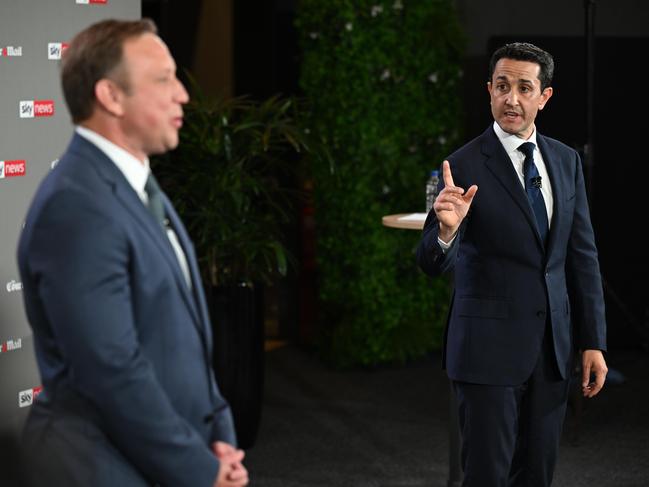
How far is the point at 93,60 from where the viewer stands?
1.72 m

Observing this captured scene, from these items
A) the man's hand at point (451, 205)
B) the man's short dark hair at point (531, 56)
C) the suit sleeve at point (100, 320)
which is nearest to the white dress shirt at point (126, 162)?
the suit sleeve at point (100, 320)

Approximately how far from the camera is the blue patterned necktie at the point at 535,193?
9.36 feet

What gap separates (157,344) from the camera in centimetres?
175

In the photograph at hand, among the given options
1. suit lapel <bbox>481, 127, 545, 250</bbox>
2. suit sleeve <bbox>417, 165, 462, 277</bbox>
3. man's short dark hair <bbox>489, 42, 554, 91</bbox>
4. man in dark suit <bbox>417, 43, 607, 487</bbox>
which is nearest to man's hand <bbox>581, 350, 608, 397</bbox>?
man in dark suit <bbox>417, 43, 607, 487</bbox>

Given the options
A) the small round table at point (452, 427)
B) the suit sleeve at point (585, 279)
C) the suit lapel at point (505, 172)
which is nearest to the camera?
the suit lapel at point (505, 172)

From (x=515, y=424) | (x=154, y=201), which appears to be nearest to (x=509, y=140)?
(x=515, y=424)

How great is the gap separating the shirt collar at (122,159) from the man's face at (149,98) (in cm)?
2

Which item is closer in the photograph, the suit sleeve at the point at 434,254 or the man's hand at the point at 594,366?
the suit sleeve at the point at 434,254

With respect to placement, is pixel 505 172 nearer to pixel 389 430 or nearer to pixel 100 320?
pixel 100 320

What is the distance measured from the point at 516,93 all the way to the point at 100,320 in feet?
5.20

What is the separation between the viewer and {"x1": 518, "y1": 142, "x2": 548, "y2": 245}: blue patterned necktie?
2854mm

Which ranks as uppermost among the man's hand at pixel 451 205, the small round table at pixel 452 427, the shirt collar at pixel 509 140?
the shirt collar at pixel 509 140

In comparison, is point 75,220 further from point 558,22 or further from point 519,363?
point 558,22

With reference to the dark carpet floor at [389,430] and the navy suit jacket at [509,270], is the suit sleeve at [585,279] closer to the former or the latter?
the navy suit jacket at [509,270]
